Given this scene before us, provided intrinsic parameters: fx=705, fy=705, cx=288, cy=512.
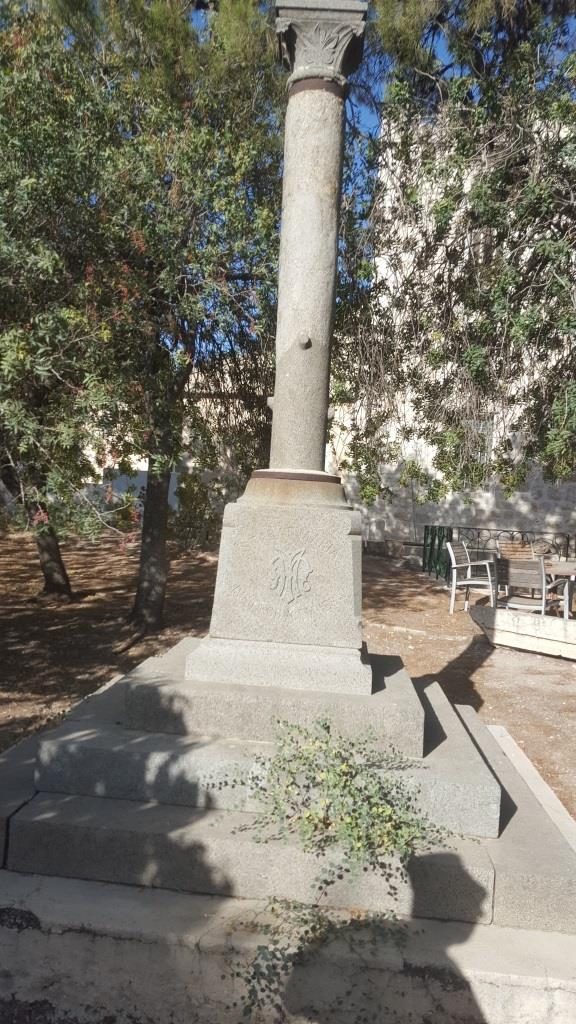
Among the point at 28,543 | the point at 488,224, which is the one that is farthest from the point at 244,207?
the point at 28,543

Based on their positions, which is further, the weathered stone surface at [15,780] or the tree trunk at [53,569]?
the tree trunk at [53,569]

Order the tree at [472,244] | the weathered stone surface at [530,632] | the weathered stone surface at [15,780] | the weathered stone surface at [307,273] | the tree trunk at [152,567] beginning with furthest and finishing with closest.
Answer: the tree trunk at [152,567] → the weathered stone surface at [530,632] → the tree at [472,244] → the weathered stone surface at [307,273] → the weathered stone surface at [15,780]

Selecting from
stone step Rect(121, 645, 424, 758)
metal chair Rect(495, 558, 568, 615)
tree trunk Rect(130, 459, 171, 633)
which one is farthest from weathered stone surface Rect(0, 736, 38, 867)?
metal chair Rect(495, 558, 568, 615)

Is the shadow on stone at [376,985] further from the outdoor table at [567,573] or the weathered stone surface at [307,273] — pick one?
the outdoor table at [567,573]

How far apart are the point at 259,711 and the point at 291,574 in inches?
26.3

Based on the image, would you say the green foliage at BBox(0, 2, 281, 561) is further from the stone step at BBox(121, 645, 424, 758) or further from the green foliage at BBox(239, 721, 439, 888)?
the green foliage at BBox(239, 721, 439, 888)

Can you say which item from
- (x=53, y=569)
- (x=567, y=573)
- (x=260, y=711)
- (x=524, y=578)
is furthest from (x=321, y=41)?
(x=53, y=569)

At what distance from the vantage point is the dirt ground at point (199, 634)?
551cm

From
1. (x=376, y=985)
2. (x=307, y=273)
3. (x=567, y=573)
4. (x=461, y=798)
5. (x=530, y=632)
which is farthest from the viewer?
(x=567, y=573)

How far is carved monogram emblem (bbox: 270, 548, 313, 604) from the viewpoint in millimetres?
3430

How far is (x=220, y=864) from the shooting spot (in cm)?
261

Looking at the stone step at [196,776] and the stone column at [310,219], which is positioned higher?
the stone column at [310,219]

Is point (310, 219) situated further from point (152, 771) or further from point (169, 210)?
point (169, 210)

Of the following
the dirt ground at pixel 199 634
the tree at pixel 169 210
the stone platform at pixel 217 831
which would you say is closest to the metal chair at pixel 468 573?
the dirt ground at pixel 199 634
